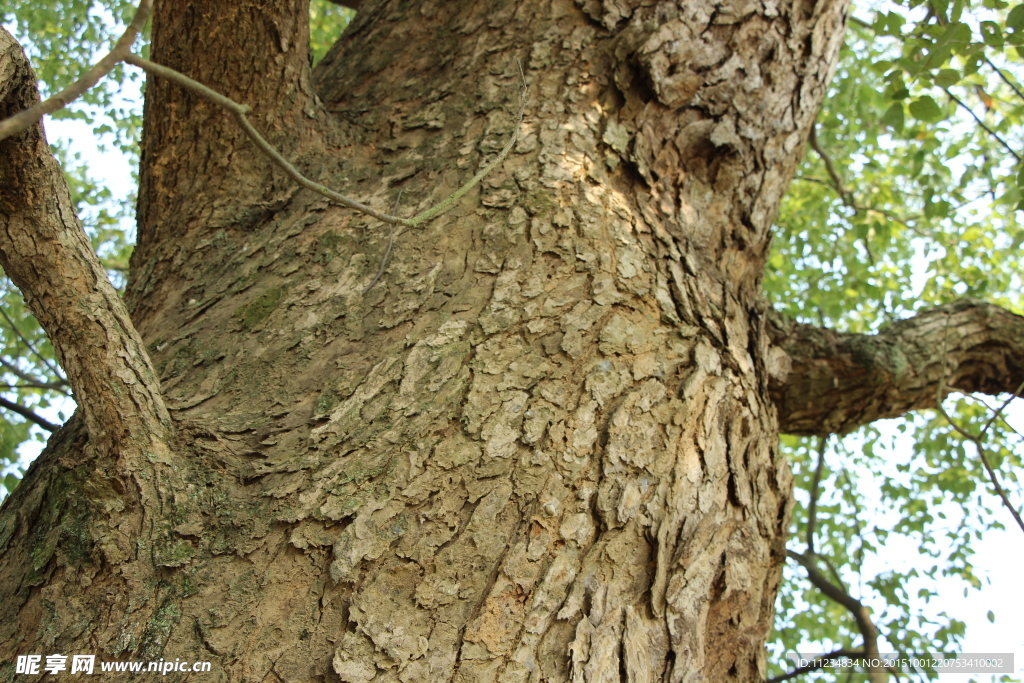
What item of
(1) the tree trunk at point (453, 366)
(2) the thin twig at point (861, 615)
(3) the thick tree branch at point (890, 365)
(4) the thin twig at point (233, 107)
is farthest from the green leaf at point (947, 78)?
(4) the thin twig at point (233, 107)

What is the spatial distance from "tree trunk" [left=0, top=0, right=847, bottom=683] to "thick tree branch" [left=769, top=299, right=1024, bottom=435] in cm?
67

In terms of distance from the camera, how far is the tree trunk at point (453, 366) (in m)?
1.31

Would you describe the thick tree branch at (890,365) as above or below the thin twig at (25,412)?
above

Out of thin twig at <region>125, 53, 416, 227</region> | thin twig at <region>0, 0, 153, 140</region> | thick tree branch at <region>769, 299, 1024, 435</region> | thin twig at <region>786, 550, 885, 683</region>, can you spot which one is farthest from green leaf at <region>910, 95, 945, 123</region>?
thin twig at <region>0, 0, 153, 140</region>

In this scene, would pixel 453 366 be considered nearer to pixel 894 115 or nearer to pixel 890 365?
pixel 890 365

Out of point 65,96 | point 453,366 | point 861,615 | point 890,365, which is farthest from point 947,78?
point 65,96

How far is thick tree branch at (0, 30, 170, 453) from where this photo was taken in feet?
4.14

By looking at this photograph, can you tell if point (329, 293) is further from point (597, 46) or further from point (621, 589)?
point (597, 46)

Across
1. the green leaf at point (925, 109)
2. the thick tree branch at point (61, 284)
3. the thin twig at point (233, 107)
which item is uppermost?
the green leaf at point (925, 109)

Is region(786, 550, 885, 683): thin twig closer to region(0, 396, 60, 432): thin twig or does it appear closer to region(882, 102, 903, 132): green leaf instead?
region(882, 102, 903, 132): green leaf

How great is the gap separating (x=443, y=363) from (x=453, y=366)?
26 millimetres

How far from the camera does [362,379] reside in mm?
1622

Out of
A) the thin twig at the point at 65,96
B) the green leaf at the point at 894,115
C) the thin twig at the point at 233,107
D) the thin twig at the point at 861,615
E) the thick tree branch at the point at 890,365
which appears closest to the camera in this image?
the thin twig at the point at 65,96

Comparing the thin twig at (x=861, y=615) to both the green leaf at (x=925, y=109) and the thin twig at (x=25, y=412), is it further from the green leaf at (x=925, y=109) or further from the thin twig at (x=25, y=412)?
the thin twig at (x=25, y=412)
